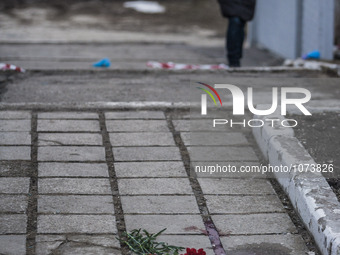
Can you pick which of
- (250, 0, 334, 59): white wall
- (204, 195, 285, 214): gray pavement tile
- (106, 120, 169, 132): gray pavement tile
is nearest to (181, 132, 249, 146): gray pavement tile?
(106, 120, 169, 132): gray pavement tile

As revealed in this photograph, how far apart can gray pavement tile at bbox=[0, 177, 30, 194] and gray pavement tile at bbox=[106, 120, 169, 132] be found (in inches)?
46.1

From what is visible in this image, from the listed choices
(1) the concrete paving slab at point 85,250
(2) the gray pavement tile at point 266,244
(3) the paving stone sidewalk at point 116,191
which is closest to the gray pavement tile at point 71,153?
(3) the paving stone sidewalk at point 116,191

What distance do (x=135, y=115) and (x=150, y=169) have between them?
118cm

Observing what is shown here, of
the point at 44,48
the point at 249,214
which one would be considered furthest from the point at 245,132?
the point at 44,48

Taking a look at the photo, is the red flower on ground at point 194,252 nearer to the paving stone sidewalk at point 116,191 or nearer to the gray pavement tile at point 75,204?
the paving stone sidewalk at point 116,191

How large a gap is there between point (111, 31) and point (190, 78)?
20.0ft

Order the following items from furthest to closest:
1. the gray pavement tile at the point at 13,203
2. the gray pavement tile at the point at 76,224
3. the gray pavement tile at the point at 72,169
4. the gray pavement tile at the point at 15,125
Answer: the gray pavement tile at the point at 15,125, the gray pavement tile at the point at 72,169, the gray pavement tile at the point at 13,203, the gray pavement tile at the point at 76,224

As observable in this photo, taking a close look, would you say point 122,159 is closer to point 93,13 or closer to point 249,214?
point 249,214

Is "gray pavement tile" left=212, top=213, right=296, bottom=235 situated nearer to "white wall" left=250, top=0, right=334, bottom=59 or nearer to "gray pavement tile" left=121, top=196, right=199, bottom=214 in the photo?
"gray pavement tile" left=121, top=196, right=199, bottom=214

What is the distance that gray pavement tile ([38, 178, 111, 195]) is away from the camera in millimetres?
4105

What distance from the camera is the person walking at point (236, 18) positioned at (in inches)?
320

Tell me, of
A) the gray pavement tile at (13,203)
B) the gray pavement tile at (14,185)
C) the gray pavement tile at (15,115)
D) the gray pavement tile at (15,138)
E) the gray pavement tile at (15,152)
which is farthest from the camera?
the gray pavement tile at (15,115)

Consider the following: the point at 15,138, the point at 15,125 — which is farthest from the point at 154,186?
the point at 15,125

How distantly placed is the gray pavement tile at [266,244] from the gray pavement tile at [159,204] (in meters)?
0.41
